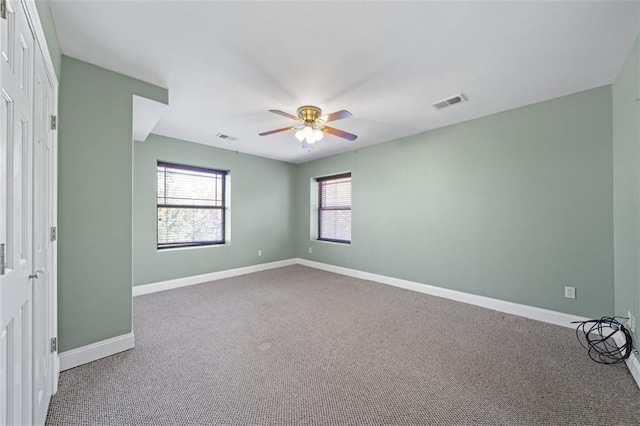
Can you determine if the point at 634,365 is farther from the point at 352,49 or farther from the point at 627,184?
the point at 352,49

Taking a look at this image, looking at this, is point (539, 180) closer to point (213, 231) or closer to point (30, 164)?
point (30, 164)

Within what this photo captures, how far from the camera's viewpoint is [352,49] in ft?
6.72

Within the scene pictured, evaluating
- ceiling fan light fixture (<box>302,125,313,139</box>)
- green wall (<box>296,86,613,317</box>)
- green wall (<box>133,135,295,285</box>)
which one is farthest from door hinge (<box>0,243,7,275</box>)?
green wall (<box>296,86,613,317</box>)

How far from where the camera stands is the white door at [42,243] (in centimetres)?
140

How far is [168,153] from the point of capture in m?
4.30

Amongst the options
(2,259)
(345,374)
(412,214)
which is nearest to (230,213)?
(412,214)

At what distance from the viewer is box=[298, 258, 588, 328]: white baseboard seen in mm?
2910

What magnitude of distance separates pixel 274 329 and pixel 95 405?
1.45m

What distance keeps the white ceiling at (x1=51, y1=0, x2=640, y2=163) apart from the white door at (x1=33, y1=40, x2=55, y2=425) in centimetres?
62

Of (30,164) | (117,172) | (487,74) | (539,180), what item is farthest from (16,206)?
(539,180)

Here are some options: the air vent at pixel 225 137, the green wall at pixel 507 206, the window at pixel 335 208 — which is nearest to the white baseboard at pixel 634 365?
the green wall at pixel 507 206

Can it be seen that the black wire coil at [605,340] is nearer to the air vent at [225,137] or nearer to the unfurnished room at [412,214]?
the unfurnished room at [412,214]

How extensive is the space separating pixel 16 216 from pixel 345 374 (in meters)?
2.07

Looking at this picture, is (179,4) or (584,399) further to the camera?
(584,399)
